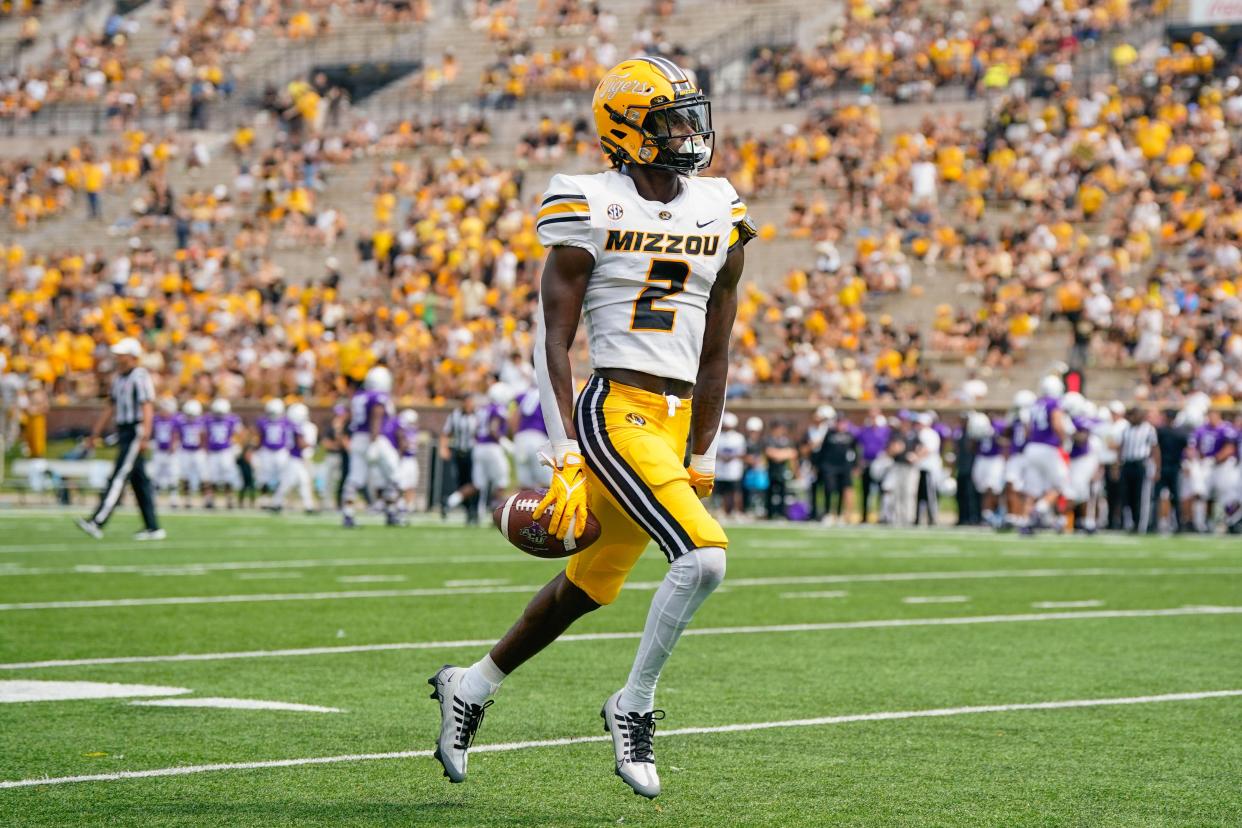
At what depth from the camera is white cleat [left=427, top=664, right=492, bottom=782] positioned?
18.4 feet

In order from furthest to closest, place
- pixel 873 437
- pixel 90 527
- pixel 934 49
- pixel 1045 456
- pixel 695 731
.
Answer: pixel 934 49
pixel 873 437
pixel 1045 456
pixel 90 527
pixel 695 731

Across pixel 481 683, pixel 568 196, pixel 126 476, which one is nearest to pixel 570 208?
pixel 568 196

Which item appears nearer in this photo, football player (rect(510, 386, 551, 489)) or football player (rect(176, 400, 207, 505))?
football player (rect(510, 386, 551, 489))

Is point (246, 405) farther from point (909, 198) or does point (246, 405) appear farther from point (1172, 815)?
point (1172, 815)

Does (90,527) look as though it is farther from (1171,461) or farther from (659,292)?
(659,292)

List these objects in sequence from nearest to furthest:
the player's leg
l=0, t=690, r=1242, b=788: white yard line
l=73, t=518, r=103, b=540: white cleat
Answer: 1. the player's leg
2. l=0, t=690, r=1242, b=788: white yard line
3. l=73, t=518, r=103, b=540: white cleat

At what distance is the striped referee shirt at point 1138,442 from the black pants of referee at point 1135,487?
0.07m

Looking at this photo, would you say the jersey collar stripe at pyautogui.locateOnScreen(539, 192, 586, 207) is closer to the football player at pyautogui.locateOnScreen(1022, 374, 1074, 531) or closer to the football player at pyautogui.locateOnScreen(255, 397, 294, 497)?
the football player at pyautogui.locateOnScreen(1022, 374, 1074, 531)

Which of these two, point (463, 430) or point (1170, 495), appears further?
point (1170, 495)

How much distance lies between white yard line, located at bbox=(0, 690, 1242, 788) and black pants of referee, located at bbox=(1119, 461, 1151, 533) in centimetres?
1594

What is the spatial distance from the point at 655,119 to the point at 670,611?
1.40m

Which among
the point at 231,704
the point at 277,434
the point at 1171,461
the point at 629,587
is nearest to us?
the point at 231,704

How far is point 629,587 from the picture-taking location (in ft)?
43.0

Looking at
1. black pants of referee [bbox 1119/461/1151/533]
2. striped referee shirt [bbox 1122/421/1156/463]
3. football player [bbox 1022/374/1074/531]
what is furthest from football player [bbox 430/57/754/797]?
black pants of referee [bbox 1119/461/1151/533]
